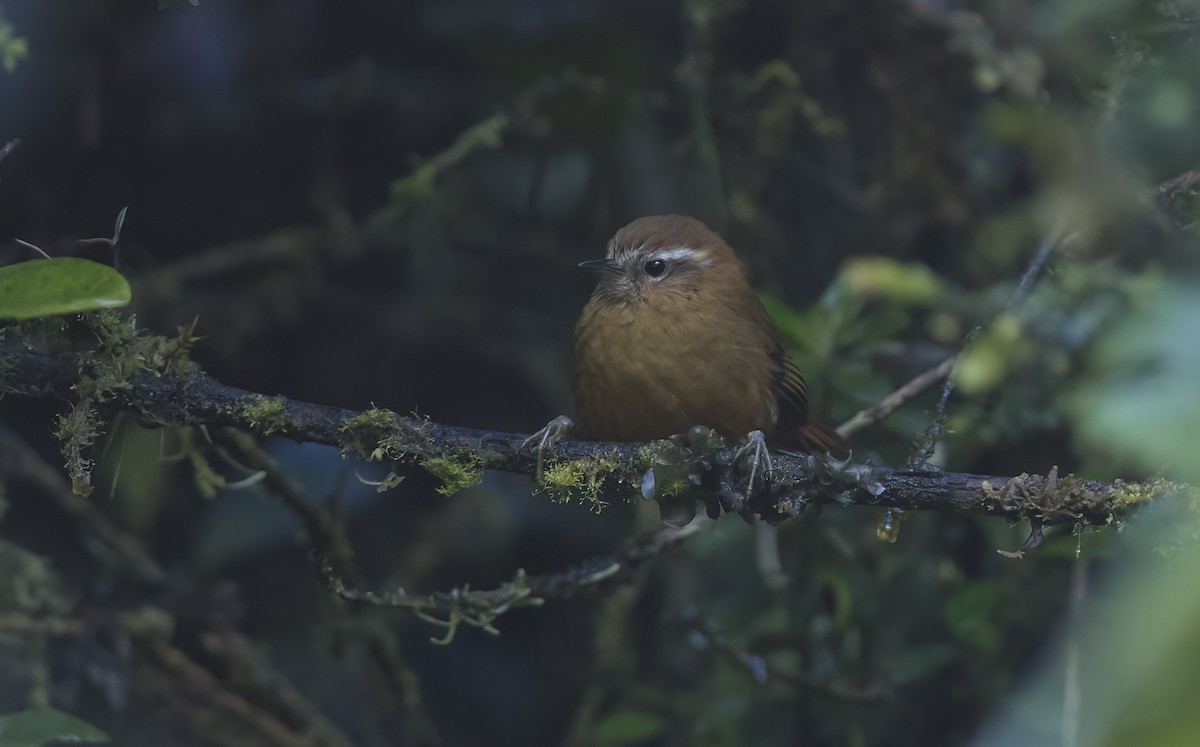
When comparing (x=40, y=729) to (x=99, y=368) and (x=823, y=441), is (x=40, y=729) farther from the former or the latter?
(x=823, y=441)

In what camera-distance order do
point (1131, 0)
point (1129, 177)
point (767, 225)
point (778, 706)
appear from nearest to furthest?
point (1131, 0) < point (778, 706) < point (1129, 177) < point (767, 225)

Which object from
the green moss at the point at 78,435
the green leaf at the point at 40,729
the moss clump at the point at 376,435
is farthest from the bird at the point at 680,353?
the green leaf at the point at 40,729

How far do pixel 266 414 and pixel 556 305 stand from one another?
8.61 feet

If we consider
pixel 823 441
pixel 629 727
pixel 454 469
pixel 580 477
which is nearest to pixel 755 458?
pixel 580 477

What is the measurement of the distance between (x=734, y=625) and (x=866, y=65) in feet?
A: 7.58

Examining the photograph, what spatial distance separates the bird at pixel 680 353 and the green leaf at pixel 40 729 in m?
1.16

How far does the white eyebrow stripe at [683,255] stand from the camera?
3.54 meters

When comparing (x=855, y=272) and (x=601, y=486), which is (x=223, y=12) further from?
(x=601, y=486)

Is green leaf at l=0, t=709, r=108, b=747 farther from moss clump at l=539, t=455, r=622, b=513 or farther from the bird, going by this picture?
the bird

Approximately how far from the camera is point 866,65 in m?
4.60

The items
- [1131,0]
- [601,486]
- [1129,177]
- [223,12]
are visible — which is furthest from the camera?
[223,12]

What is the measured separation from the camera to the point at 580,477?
2.36 m

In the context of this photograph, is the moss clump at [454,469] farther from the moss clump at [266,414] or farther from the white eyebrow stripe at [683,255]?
the white eyebrow stripe at [683,255]

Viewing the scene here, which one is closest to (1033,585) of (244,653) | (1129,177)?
(1129,177)
